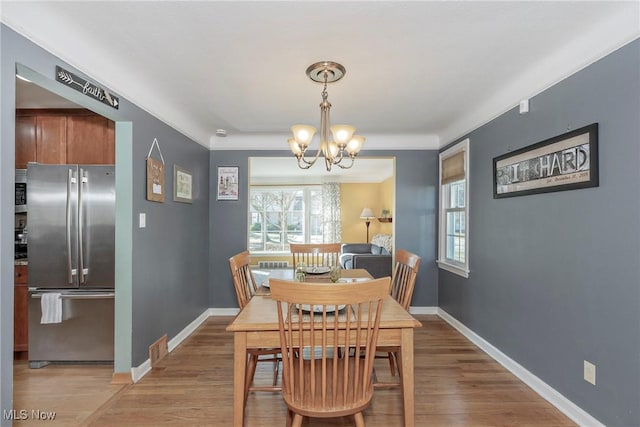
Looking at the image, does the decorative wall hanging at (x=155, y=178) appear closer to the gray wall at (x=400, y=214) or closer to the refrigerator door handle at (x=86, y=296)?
the refrigerator door handle at (x=86, y=296)

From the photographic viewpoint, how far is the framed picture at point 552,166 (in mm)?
1850

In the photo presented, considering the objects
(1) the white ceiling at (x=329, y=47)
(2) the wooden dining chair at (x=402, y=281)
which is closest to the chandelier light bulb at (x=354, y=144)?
(1) the white ceiling at (x=329, y=47)

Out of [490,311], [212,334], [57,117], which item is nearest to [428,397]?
[490,311]

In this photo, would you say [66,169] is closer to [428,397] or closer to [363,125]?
[363,125]

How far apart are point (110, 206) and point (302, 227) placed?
5628 millimetres

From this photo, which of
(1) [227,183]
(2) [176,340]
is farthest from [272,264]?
(2) [176,340]

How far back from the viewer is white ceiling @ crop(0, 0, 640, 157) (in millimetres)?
1620

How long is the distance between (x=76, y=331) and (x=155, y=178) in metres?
1.44

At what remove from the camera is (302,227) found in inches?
318

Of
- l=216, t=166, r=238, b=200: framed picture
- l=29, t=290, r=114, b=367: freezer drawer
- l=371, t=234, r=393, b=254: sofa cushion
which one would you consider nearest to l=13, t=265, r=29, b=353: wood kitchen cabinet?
l=29, t=290, r=114, b=367: freezer drawer

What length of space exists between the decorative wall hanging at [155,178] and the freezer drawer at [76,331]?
88 cm

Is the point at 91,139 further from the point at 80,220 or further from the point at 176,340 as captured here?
the point at 176,340

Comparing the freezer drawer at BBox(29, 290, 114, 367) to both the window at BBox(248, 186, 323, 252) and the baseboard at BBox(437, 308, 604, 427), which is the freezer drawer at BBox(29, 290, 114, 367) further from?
the window at BBox(248, 186, 323, 252)

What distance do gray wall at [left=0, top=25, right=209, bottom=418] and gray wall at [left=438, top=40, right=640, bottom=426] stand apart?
304 centimetres
